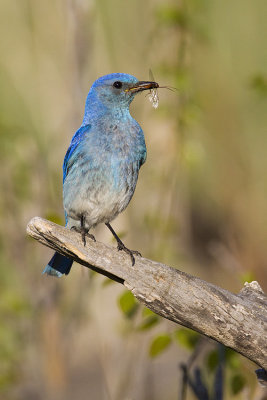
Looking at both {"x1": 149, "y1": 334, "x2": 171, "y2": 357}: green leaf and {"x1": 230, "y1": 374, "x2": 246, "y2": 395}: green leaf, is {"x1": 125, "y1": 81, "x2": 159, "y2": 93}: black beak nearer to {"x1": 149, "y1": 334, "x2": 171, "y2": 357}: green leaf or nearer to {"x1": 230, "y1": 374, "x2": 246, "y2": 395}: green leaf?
{"x1": 149, "y1": 334, "x2": 171, "y2": 357}: green leaf

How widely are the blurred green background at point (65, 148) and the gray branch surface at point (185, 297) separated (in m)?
0.53

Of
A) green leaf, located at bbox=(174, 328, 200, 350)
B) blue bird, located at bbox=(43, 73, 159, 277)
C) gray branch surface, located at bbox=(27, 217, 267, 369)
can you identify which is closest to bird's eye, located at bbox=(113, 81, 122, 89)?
blue bird, located at bbox=(43, 73, 159, 277)

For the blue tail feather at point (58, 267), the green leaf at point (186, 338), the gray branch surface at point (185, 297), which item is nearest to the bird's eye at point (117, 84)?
the blue tail feather at point (58, 267)

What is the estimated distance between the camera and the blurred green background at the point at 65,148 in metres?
4.46

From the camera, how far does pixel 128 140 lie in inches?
161

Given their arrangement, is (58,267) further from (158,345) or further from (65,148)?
(65,148)

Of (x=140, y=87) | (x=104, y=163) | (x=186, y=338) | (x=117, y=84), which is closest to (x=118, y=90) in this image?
(x=117, y=84)

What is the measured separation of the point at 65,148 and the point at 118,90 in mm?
1155

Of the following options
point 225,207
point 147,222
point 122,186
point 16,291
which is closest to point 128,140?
point 122,186

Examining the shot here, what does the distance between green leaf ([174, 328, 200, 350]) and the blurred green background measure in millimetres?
342

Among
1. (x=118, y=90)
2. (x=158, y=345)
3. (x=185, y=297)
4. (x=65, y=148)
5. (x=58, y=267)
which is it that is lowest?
(x=158, y=345)

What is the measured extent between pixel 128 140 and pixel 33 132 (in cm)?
177

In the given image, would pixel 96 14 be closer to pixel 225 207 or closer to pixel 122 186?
pixel 122 186

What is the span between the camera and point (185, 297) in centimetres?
294
